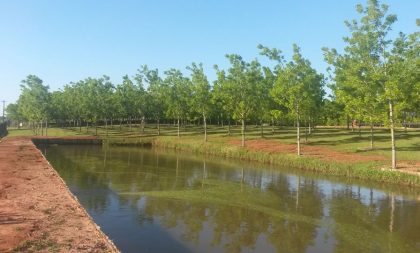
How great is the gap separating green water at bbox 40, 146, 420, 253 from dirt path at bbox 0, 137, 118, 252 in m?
2.49

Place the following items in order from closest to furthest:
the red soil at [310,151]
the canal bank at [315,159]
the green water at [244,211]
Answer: the green water at [244,211] < the canal bank at [315,159] < the red soil at [310,151]

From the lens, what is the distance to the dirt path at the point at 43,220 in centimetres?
1464

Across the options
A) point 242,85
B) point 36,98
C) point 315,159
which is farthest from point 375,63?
point 36,98

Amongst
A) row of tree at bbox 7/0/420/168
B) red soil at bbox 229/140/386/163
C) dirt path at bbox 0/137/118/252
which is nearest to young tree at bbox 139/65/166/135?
row of tree at bbox 7/0/420/168

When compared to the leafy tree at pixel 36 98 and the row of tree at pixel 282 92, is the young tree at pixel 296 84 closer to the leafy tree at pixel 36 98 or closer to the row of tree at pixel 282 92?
the row of tree at pixel 282 92

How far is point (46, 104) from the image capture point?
95.4 m

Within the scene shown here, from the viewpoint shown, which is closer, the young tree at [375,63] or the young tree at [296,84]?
the young tree at [375,63]

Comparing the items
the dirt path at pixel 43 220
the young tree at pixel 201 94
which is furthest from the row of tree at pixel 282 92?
the dirt path at pixel 43 220

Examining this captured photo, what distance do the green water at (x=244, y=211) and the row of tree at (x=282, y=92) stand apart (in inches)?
397

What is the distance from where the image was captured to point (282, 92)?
5656 centimetres

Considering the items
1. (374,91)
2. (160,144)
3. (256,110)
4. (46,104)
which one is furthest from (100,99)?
(374,91)

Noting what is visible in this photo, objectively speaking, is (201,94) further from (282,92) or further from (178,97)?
(282,92)

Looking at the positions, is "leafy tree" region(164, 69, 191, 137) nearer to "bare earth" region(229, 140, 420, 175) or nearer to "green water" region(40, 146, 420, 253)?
"bare earth" region(229, 140, 420, 175)

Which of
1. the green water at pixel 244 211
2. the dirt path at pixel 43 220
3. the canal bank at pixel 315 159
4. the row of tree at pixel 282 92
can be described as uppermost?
the row of tree at pixel 282 92
